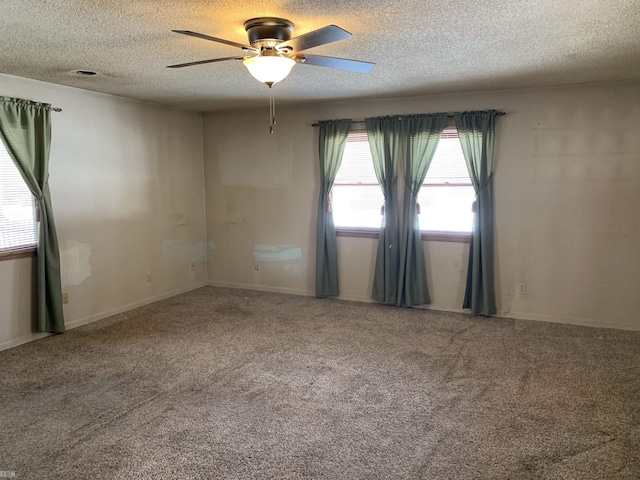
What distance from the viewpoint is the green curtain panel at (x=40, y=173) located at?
12.9 ft

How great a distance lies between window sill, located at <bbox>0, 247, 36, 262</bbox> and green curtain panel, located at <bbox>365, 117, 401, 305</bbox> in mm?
3429

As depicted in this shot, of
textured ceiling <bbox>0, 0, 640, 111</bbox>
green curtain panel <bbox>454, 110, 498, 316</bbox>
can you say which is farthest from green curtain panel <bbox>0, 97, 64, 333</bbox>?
green curtain panel <bbox>454, 110, 498, 316</bbox>

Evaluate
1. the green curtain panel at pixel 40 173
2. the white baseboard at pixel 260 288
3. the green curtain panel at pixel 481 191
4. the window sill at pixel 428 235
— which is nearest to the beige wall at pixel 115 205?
the green curtain panel at pixel 40 173

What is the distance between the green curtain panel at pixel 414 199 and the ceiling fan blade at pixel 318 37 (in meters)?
2.65

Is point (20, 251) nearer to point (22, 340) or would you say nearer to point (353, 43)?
point (22, 340)

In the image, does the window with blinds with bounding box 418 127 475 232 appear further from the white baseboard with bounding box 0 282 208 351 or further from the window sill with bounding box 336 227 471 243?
the white baseboard with bounding box 0 282 208 351

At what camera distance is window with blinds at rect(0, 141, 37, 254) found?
3.96m

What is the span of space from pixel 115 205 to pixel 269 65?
3.15 m

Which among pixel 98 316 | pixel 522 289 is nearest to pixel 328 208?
pixel 522 289

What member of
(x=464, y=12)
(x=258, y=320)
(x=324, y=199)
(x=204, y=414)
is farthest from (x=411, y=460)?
(x=324, y=199)

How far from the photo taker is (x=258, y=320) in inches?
189

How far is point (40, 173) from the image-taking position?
4137mm

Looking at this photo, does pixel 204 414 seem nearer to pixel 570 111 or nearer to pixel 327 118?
pixel 327 118

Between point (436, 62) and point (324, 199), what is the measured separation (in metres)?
2.31
